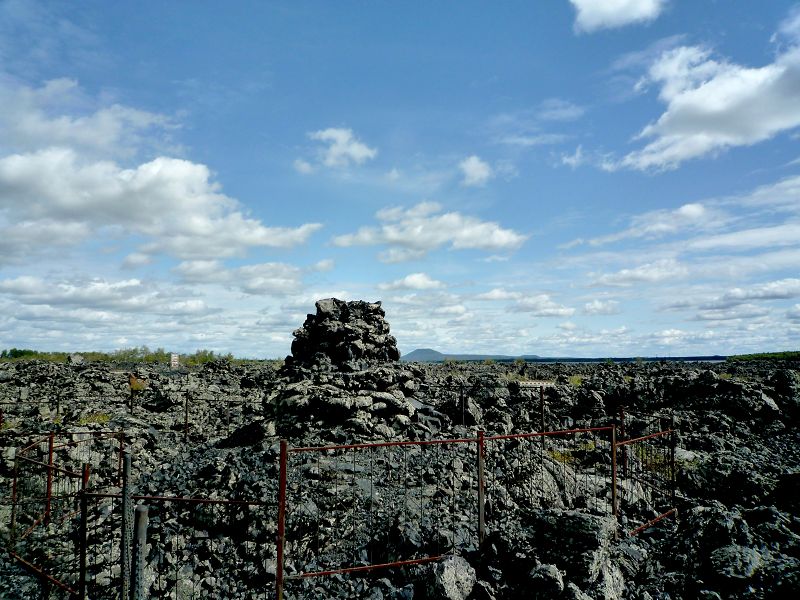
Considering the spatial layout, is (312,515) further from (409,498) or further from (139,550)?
(139,550)

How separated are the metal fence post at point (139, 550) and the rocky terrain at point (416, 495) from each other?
67.8 inches

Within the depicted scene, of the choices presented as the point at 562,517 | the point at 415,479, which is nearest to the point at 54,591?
the point at 415,479

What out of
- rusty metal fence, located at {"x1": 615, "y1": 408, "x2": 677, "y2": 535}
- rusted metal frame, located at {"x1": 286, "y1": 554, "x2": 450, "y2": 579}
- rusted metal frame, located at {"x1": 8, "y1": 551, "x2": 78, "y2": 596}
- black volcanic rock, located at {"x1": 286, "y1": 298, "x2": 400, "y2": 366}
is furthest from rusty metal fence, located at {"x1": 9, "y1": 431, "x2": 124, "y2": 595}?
rusty metal fence, located at {"x1": 615, "y1": 408, "x2": 677, "y2": 535}

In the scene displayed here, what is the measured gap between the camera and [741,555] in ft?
25.1

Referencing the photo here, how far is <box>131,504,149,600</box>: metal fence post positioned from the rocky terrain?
172 centimetres

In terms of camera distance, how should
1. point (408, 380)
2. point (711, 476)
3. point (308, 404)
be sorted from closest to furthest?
1. point (711, 476)
2. point (308, 404)
3. point (408, 380)

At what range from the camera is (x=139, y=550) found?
7.15 metres

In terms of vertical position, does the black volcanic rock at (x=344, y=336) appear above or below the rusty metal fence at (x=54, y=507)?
above

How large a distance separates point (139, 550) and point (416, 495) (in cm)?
618

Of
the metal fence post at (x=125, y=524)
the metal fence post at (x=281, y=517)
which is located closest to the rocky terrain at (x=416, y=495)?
the metal fence post at (x=281, y=517)

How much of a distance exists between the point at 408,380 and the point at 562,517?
13409mm

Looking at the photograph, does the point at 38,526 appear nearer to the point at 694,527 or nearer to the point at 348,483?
the point at 348,483

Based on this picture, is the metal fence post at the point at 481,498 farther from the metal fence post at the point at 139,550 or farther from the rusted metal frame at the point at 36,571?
the rusted metal frame at the point at 36,571

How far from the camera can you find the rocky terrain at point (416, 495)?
773cm
